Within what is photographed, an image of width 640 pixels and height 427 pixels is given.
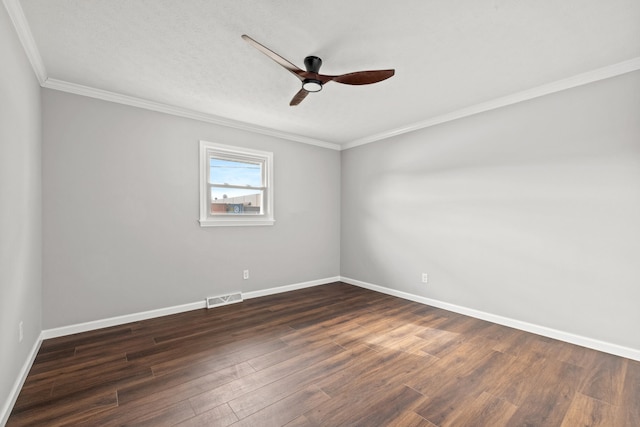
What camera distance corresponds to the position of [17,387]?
1.90 meters

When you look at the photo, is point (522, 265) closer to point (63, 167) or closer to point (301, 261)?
point (301, 261)

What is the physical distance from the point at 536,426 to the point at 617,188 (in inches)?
86.7

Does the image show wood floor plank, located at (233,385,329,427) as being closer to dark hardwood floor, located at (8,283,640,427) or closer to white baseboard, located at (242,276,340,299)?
dark hardwood floor, located at (8,283,640,427)

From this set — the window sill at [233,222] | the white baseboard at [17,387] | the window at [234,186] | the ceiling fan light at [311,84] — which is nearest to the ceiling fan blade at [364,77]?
the ceiling fan light at [311,84]

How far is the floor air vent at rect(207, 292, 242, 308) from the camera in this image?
147 inches

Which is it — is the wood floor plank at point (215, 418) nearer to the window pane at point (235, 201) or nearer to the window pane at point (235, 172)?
the window pane at point (235, 201)

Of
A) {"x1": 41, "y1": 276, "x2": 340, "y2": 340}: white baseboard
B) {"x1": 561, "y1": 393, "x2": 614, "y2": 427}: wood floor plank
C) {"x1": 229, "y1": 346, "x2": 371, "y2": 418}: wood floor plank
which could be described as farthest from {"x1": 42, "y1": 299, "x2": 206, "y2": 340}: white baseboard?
{"x1": 561, "y1": 393, "x2": 614, "y2": 427}: wood floor plank

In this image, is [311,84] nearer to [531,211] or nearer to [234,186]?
[234,186]

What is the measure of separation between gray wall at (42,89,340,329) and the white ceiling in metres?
0.38


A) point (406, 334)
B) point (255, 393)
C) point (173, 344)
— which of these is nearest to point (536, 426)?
point (406, 334)

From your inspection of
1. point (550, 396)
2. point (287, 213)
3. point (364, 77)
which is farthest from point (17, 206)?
point (550, 396)

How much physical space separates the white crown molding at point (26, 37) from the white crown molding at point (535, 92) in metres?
3.95

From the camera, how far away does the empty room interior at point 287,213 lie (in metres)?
1.85

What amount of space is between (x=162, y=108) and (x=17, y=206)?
6.18 feet
